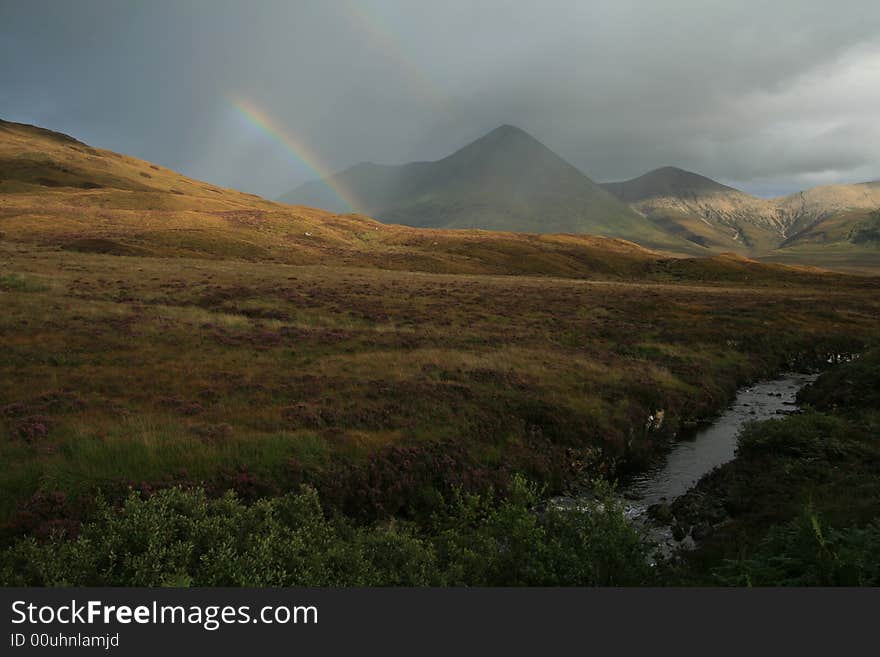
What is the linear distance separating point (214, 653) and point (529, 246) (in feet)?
400

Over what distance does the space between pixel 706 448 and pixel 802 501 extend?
972cm

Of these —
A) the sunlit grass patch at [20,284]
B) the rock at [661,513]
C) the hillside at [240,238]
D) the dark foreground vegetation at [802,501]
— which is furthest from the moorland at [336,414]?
the hillside at [240,238]

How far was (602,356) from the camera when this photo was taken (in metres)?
29.9

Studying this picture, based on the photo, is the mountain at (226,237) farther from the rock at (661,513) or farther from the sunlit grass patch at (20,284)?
the rock at (661,513)

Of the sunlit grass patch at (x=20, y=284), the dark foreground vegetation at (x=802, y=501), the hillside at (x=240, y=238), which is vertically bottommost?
the dark foreground vegetation at (x=802, y=501)

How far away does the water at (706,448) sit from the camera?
678 inches

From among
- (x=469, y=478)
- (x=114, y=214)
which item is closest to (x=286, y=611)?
(x=469, y=478)

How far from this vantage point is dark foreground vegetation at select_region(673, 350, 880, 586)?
764cm

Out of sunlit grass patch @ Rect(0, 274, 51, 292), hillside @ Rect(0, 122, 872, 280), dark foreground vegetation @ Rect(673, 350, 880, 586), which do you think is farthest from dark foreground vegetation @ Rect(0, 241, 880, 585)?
hillside @ Rect(0, 122, 872, 280)

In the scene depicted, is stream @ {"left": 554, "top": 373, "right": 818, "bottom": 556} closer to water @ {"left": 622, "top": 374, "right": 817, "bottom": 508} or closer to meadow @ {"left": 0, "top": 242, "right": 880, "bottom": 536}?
water @ {"left": 622, "top": 374, "right": 817, "bottom": 508}

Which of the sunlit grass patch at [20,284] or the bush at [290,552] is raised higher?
the sunlit grass patch at [20,284]

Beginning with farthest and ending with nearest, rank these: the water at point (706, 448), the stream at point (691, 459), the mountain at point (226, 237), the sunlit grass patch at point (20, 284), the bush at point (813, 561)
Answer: the mountain at point (226, 237) < the sunlit grass patch at point (20, 284) < the water at point (706, 448) < the stream at point (691, 459) < the bush at point (813, 561)

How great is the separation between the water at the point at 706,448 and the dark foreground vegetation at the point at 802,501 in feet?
3.90

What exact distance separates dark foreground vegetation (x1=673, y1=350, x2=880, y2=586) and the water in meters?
1.19
